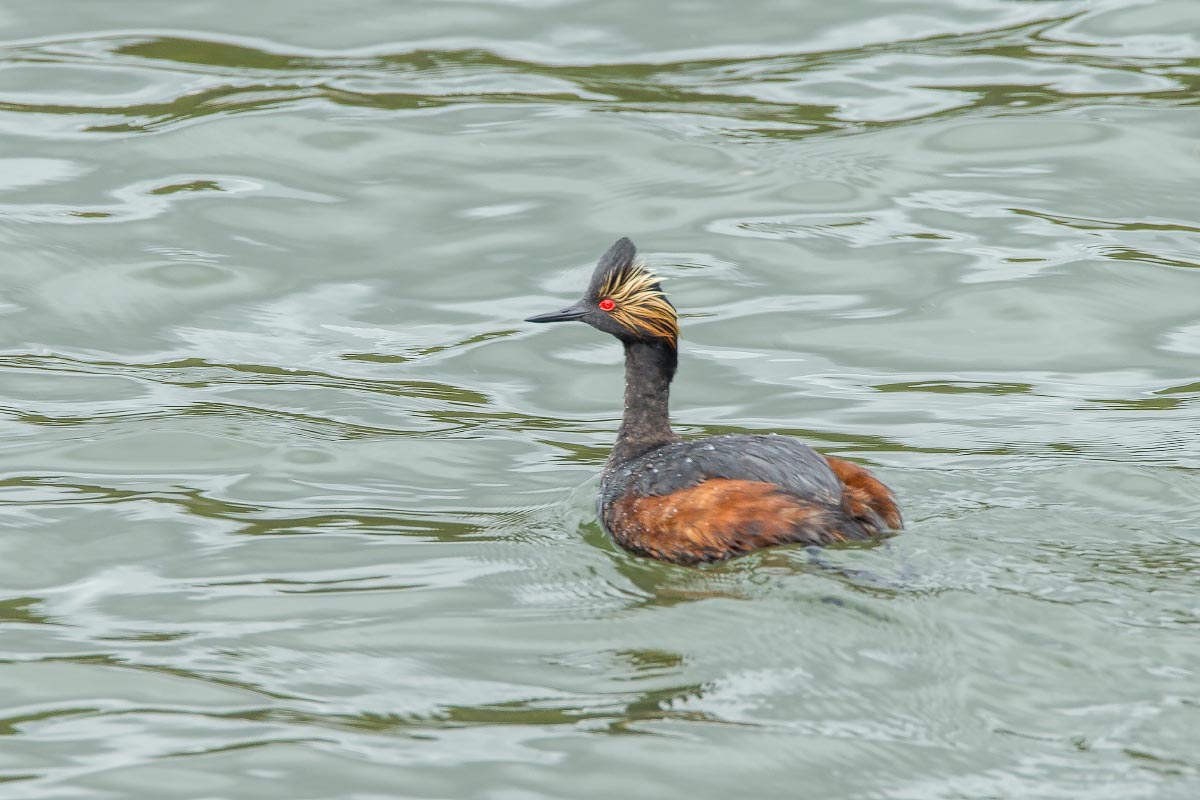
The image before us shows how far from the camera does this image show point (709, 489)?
23.7 ft

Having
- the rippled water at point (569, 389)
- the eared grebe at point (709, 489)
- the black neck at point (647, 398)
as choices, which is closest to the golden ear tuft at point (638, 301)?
the eared grebe at point (709, 489)

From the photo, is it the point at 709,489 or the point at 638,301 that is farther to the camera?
the point at 638,301

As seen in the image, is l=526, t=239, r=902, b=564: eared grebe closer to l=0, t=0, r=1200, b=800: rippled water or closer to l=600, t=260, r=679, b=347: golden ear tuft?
l=600, t=260, r=679, b=347: golden ear tuft

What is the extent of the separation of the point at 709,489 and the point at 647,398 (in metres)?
1.07

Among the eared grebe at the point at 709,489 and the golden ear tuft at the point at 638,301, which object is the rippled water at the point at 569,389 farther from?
the golden ear tuft at the point at 638,301

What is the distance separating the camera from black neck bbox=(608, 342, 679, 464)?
8.19 m

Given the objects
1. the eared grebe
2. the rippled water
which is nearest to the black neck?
the eared grebe

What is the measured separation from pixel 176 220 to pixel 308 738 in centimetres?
666

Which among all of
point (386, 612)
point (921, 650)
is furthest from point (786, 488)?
point (386, 612)

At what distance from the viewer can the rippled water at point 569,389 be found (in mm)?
5727

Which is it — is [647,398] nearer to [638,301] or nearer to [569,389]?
[638,301]

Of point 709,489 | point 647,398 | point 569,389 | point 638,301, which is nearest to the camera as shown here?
point 709,489

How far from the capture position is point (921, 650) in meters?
6.08

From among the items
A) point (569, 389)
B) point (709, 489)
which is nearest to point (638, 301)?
point (709, 489)
